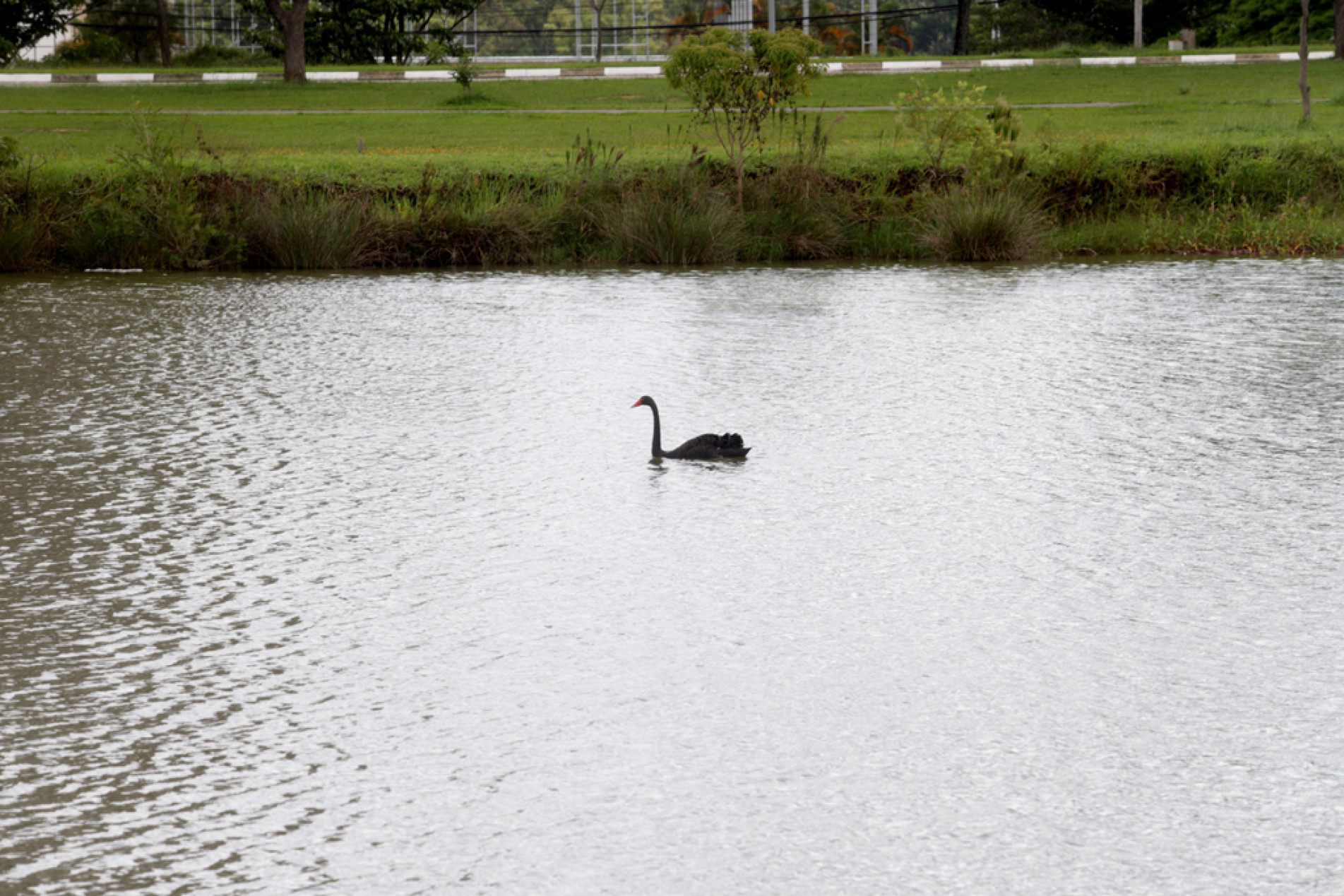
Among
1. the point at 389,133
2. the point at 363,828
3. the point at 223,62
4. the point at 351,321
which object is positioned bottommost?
the point at 363,828

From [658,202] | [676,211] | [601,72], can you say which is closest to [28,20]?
[601,72]

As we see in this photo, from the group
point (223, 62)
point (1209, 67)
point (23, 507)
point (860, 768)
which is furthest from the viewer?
point (223, 62)

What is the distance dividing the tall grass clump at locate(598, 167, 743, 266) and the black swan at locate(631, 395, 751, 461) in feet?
35.4

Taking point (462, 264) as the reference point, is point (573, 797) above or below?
below

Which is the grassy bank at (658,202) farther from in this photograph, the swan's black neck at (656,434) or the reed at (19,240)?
the swan's black neck at (656,434)

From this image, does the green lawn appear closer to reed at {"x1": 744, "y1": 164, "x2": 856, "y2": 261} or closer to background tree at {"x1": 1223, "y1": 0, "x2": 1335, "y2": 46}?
reed at {"x1": 744, "y1": 164, "x2": 856, "y2": 261}

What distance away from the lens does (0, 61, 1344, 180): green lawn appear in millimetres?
22844

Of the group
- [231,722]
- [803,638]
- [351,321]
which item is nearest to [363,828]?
[231,722]

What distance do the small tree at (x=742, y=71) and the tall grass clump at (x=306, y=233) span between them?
4.87 metres

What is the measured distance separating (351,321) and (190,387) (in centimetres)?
334

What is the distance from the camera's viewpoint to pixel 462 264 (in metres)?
20.3

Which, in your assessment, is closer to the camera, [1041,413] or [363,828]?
[363,828]

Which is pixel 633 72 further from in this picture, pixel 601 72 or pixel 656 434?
pixel 656 434

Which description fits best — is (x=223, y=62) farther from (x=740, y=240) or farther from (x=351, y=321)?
(x=351, y=321)
